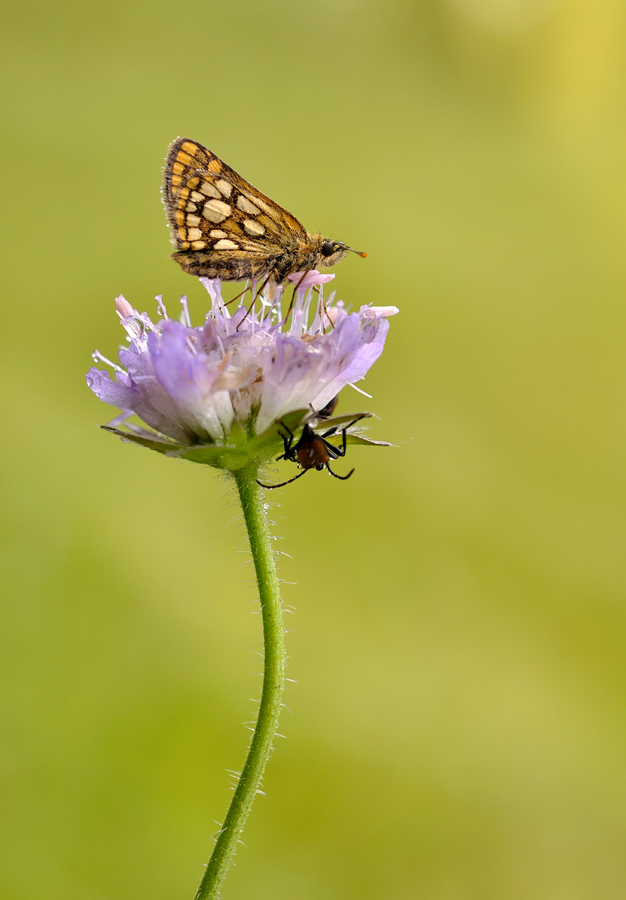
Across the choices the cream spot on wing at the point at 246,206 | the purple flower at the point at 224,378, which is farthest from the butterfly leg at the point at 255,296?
the cream spot on wing at the point at 246,206

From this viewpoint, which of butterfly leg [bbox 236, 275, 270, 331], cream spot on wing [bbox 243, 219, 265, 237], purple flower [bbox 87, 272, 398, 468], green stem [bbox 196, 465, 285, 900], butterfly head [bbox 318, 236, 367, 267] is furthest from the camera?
butterfly head [bbox 318, 236, 367, 267]

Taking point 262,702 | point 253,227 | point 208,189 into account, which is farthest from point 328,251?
point 262,702

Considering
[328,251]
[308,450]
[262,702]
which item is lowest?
[262,702]

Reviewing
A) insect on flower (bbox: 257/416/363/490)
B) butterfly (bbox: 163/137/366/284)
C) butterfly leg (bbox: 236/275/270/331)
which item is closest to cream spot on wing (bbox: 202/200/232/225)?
butterfly (bbox: 163/137/366/284)

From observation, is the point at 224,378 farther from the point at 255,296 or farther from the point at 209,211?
the point at 209,211

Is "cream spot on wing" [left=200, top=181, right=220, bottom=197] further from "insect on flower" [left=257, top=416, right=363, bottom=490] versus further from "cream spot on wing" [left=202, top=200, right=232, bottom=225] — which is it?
"insect on flower" [left=257, top=416, right=363, bottom=490]

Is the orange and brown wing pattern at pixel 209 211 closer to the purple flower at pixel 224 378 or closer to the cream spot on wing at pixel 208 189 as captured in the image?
the cream spot on wing at pixel 208 189
